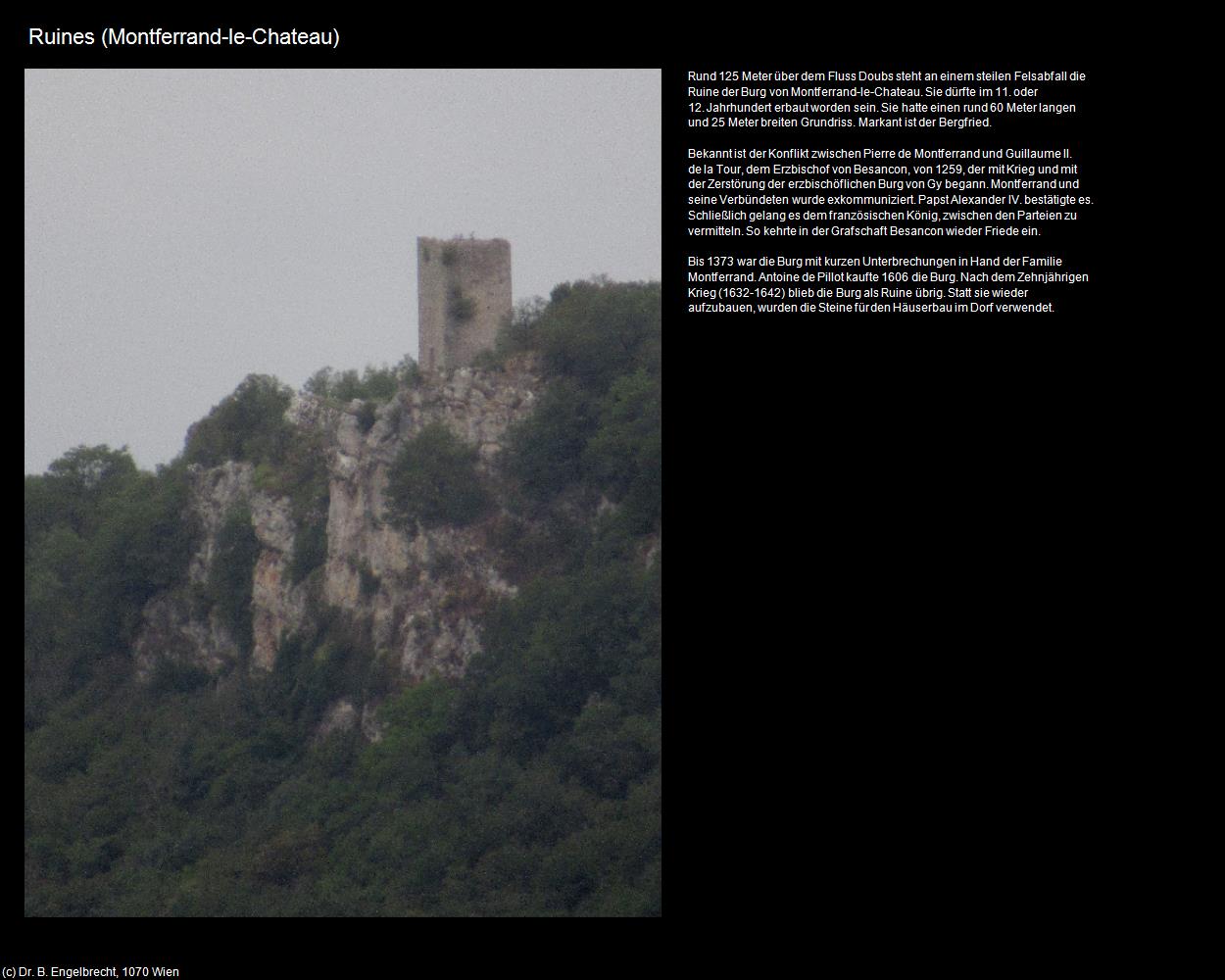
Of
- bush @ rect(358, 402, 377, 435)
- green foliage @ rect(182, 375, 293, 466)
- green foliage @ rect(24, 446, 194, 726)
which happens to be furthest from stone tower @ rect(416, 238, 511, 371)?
green foliage @ rect(24, 446, 194, 726)

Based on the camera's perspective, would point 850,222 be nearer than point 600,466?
Yes

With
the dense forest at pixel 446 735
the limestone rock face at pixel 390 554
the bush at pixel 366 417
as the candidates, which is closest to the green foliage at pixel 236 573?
the dense forest at pixel 446 735

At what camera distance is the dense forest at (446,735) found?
1308 inches

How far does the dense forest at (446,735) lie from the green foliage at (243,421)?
516 mm

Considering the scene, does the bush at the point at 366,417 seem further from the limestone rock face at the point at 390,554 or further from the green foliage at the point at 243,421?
the green foliage at the point at 243,421

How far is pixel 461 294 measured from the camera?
39688mm

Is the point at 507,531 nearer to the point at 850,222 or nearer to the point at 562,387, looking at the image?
the point at 562,387

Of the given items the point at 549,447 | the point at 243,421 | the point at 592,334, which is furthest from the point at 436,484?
the point at 243,421

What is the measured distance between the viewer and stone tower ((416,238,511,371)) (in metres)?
39.6

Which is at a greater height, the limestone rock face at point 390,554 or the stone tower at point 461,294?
the stone tower at point 461,294

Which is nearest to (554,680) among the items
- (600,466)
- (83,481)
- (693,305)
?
(600,466)

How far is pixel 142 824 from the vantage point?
143 feet

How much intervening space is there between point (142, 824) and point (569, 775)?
13922 millimetres

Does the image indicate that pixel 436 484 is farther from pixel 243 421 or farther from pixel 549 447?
pixel 243 421
